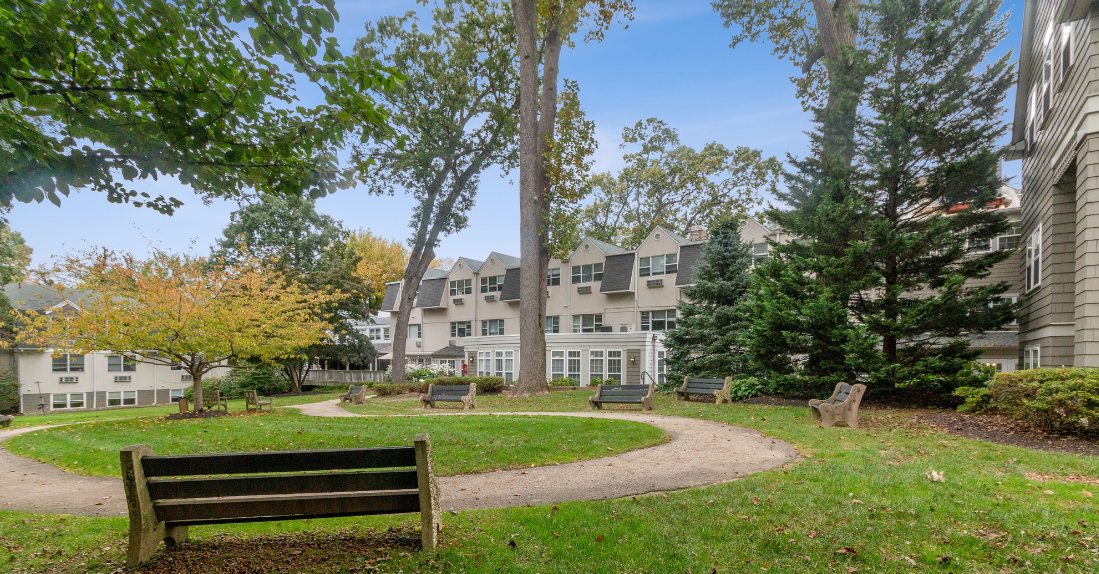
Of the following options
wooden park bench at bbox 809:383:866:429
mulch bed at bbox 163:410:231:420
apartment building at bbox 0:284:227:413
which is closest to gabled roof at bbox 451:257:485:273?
apartment building at bbox 0:284:227:413

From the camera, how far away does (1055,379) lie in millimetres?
9695

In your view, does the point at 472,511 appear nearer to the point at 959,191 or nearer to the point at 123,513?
the point at 123,513

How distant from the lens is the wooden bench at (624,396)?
17297 mm

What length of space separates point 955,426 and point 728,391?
7.20 m

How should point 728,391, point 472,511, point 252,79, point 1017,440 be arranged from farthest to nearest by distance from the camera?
point 728,391 → point 1017,440 → point 472,511 → point 252,79

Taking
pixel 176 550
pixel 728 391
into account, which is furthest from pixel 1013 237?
pixel 176 550

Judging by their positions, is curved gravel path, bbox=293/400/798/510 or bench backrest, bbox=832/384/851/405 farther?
bench backrest, bbox=832/384/851/405

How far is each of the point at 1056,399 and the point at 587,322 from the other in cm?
3040

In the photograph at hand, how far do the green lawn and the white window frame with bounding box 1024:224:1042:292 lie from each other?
10057 mm

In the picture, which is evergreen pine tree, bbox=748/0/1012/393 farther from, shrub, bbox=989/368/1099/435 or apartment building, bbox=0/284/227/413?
apartment building, bbox=0/284/227/413

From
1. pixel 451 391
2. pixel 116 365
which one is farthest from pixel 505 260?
pixel 116 365

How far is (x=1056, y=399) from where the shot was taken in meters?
9.32

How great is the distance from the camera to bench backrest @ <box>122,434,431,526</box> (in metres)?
4.36

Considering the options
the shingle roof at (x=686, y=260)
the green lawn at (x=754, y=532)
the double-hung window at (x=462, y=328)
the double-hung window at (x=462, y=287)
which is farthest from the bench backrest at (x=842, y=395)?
the double-hung window at (x=462, y=287)
